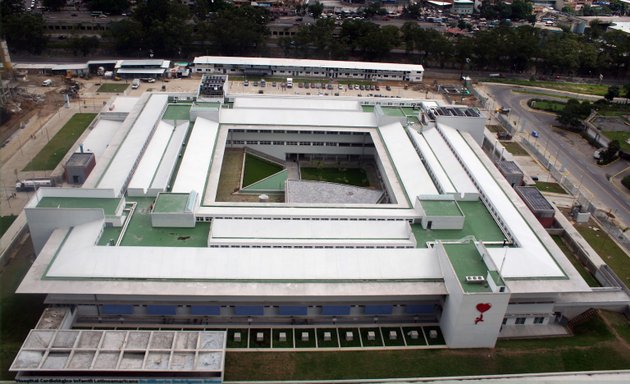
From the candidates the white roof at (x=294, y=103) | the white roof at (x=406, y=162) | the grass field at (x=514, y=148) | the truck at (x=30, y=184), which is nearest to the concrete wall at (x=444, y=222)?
the white roof at (x=406, y=162)

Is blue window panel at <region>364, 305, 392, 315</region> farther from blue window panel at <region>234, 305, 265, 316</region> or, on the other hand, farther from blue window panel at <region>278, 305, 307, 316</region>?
blue window panel at <region>234, 305, 265, 316</region>

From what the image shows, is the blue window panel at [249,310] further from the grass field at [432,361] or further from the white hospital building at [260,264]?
the grass field at [432,361]

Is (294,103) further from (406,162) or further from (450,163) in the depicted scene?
(450,163)

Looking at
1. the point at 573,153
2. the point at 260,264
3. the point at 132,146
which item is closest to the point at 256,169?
the point at 132,146

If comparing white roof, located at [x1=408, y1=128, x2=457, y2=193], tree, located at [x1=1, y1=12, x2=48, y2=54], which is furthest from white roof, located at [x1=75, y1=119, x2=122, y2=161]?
tree, located at [x1=1, y1=12, x2=48, y2=54]

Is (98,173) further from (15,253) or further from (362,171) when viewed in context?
(362,171)

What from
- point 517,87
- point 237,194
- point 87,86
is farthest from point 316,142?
point 517,87
